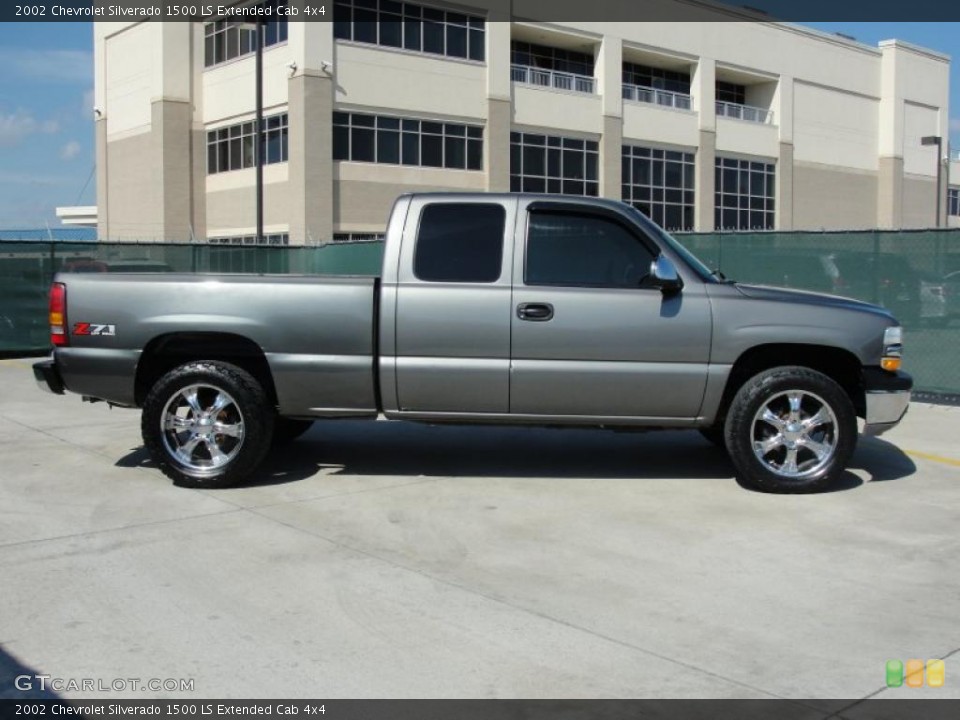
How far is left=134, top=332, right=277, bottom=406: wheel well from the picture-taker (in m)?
7.54

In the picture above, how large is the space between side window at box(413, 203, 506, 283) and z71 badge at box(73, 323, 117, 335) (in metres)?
2.18

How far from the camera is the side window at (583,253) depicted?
7363 millimetres

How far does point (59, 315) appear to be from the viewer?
7504mm

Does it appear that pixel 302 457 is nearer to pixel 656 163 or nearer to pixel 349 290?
pixel 349 290

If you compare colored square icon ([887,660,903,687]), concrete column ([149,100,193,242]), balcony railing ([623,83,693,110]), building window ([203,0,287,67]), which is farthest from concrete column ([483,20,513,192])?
colored square icon ([887,660,903,687])

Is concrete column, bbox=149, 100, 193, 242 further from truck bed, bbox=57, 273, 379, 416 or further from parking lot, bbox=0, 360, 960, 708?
truck bed, bbox=57, 273, 379, 416

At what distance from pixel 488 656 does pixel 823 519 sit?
318cm

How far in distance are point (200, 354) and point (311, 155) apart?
29.9 metres

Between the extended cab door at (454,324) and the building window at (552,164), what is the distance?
34418 millimetres

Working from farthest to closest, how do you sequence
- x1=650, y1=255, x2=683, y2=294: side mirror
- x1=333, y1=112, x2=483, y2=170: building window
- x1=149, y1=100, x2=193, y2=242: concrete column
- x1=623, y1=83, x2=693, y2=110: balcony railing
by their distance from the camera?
1. x1=623, y1=83, x2=693, y2=110: balcony railing
2. x1=149, y1=100, x2=193, y2=242: concrete column
3. x1=333, y1=112, x2=483, y2=170: building window
4. x1=650, y1=255, x2=683, y2=294: side mirror

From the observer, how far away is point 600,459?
866 centimetres

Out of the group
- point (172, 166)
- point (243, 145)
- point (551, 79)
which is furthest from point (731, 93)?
point (172, 166)

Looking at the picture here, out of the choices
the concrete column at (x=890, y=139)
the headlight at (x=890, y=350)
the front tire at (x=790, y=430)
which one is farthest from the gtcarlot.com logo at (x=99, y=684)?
the concrete column at (x=890, y=139)

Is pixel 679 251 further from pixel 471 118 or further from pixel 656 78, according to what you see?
pixel 656 78
